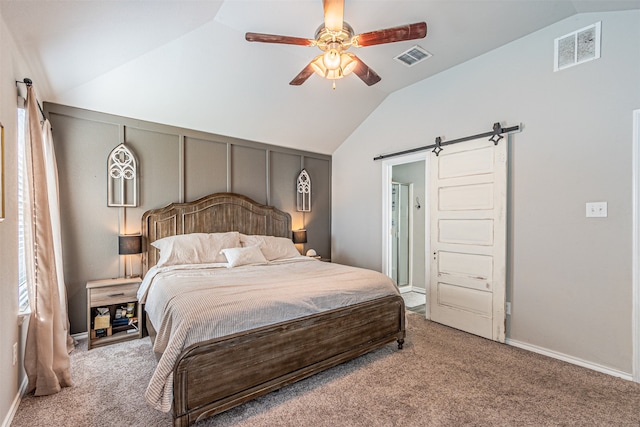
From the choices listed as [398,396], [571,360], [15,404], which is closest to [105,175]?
[15,404]

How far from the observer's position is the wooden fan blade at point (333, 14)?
6.68 ft

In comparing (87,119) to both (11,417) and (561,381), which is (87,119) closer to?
(11,417)

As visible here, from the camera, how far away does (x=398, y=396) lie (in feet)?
7.34

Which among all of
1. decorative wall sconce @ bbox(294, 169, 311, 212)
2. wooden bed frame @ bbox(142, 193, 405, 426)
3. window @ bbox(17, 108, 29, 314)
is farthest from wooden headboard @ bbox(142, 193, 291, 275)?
window @ bbox(17, 108, 29, 314)

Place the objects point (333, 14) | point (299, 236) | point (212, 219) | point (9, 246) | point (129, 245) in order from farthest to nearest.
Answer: point (299, 236)
point (212, 219)
point (129, 245)
point (333, 14)
point (9, 246)

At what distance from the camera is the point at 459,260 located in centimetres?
362

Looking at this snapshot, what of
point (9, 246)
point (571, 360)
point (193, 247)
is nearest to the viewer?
point (9, 246)

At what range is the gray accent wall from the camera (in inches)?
130

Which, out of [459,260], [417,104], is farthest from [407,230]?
[417,104]

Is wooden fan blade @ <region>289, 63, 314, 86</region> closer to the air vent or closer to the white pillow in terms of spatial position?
the air vent

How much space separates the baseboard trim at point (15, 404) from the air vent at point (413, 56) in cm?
451

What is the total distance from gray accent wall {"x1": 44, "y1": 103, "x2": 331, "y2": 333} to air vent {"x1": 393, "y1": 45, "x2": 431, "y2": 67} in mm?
2256

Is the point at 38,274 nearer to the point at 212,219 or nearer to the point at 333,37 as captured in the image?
the point at 212,219

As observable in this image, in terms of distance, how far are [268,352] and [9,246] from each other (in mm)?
1838
